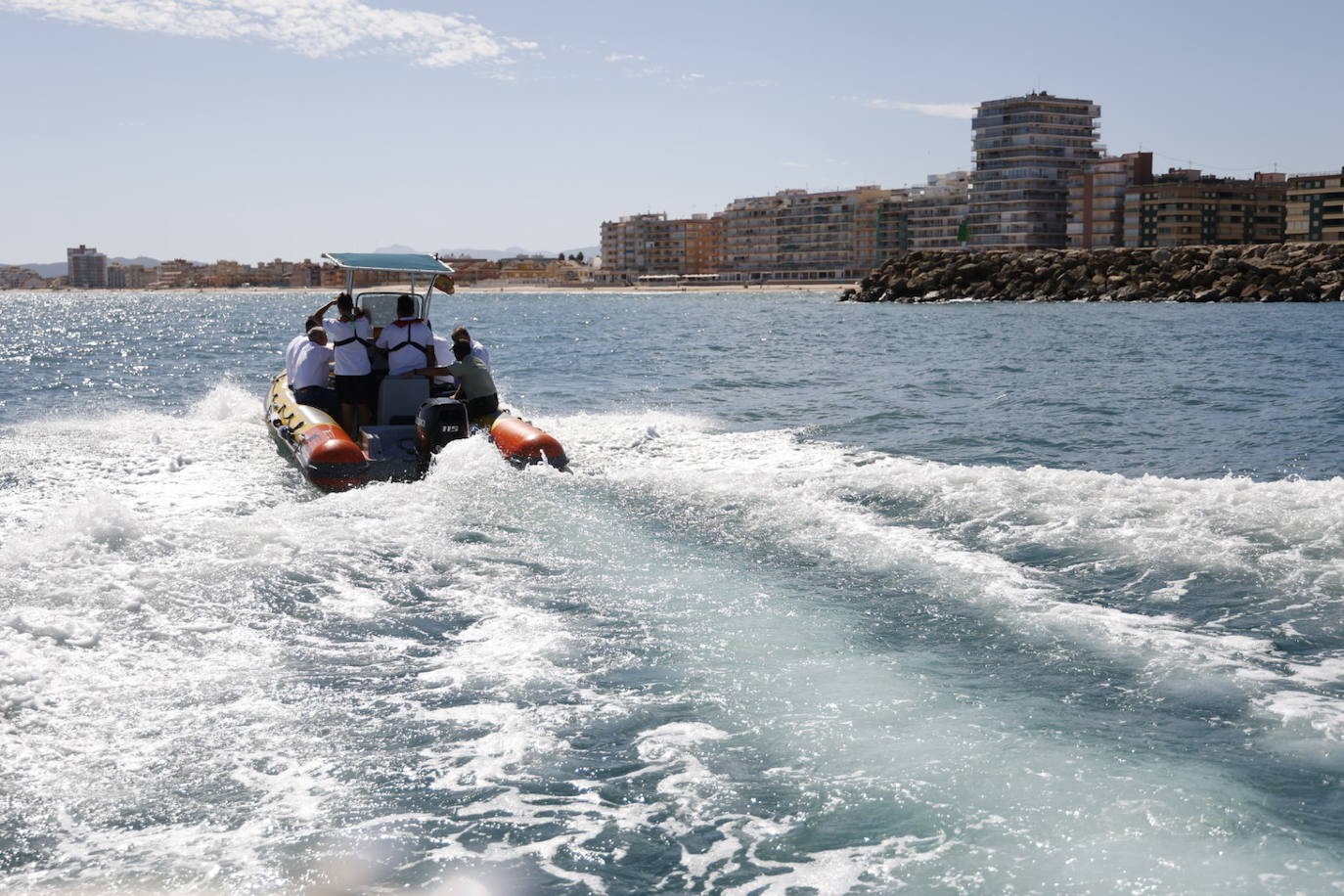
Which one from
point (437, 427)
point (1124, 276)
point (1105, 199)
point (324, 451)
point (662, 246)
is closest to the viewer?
point (324, 451)

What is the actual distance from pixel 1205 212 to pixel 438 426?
12110cm

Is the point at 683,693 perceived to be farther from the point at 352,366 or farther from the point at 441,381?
the point at 441,381

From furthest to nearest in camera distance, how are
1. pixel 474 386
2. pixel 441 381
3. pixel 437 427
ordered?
pixel 441 381, pixel 474 386, pixel 437 427

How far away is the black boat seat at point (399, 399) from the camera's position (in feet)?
42.2

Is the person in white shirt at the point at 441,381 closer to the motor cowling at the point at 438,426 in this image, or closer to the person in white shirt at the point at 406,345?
the person in white shirt at the point at 406,345

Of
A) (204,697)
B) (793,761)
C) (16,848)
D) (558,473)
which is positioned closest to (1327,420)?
(558,473)

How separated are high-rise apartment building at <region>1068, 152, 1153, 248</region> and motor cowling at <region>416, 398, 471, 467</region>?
A: 125m

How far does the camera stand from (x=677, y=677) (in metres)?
6.02

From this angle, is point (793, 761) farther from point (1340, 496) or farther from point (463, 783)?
point (1340, 496)

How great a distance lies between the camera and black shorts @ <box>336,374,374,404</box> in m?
13.0

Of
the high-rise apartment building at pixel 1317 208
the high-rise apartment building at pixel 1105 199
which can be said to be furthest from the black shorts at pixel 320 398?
the high-rise apartment building at pixel 1105 199

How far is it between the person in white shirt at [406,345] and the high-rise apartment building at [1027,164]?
131681 millimetres

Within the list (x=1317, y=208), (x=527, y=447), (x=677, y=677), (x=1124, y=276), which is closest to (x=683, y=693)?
(x=677, y=677)

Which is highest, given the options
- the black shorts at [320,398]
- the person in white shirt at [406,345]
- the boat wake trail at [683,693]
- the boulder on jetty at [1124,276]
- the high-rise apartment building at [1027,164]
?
the high-rise apartment building at [1027,164]
